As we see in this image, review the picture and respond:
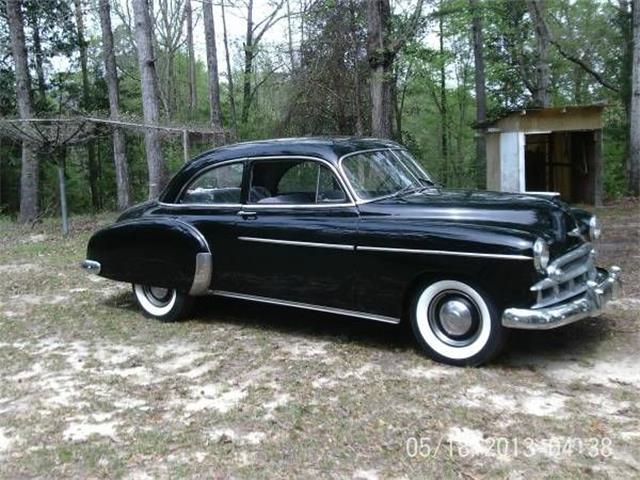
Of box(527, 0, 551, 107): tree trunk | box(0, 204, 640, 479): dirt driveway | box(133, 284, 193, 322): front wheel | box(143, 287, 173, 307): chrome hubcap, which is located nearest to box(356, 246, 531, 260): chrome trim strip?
box(0, 204, 640, 479): dirt driveway

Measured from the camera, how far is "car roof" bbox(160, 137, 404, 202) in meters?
5.37

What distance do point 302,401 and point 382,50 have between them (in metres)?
7.70

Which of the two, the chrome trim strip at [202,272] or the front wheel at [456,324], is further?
the chrome trim strip at [202,272]

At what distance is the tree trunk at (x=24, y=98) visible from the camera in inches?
696

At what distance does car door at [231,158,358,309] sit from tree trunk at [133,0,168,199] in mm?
8361

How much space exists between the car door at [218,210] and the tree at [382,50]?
532cm

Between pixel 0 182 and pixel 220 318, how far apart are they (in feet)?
74.2

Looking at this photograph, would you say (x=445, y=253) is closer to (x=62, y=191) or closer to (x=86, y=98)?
(x=62, y=191)

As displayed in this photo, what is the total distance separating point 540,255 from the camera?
4207mm

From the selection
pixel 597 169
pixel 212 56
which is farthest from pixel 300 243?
pixel 212 56


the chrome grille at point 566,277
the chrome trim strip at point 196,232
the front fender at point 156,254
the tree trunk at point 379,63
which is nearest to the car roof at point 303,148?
the chrome trim strip at point 196,232

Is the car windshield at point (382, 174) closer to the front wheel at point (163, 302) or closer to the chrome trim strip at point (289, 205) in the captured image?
the chrome trim strip at point (289, 205)

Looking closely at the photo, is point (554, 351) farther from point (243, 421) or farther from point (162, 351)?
point (162, 351)

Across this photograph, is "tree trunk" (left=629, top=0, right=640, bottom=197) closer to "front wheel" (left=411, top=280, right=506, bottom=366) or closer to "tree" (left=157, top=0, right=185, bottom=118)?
"front wheel" (left=411, top=280, right=506, bottom=366)
